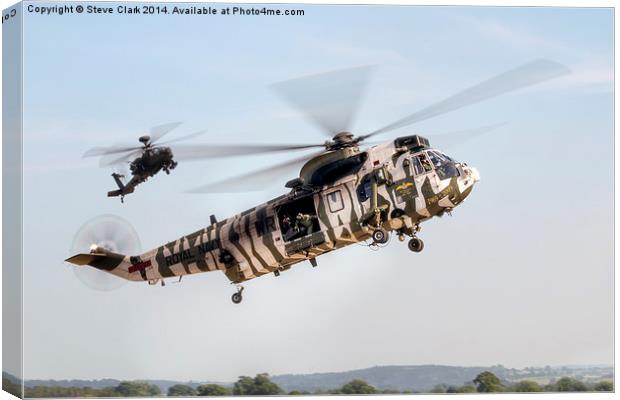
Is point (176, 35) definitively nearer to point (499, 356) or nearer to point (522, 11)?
point (522, 11)

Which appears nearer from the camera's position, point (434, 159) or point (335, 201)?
point (434, 159)

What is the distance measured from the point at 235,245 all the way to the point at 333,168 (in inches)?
126

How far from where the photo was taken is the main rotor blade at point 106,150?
1170 inches

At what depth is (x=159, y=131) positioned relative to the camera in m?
30.0

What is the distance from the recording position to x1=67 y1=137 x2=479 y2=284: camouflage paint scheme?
90.2ft

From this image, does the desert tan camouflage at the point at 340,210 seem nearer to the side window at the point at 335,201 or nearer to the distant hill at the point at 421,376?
the side window at the point at 335,201

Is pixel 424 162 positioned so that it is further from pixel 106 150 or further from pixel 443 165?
pixel 106 150

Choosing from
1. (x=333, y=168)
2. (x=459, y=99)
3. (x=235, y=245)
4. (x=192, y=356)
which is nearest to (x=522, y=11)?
(x=459, y=99)

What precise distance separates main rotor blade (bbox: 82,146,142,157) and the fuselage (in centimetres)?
241

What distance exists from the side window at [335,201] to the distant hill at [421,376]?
4.09 metres

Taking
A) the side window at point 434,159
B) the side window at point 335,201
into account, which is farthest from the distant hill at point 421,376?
the side window at point 434,159

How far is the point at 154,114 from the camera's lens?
30172 mm

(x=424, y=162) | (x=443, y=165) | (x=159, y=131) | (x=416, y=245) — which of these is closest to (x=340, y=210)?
(x=416, y=245)

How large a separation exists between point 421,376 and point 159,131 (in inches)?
318
